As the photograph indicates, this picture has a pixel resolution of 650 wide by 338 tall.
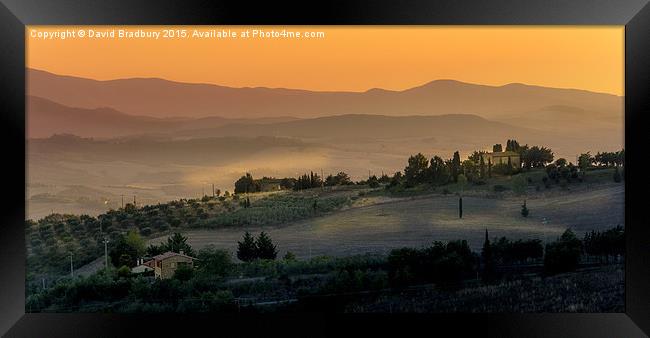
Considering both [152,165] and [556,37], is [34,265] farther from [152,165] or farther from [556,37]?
[556,37]

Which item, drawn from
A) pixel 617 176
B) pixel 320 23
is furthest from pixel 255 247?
pixel 617 176

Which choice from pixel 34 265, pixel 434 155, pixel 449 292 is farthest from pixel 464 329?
pixel 34 265

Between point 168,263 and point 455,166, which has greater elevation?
point 455,166

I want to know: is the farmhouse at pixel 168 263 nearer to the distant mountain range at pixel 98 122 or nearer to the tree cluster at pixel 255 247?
the tree cluster at pixel 255 247

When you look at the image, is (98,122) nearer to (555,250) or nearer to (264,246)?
(264,246)

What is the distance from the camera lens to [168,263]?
5582 mm

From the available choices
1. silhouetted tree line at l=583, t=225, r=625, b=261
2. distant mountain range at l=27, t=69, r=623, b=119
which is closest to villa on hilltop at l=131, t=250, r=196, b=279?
distant mountain range at l=27, t=69, r=623, b=119

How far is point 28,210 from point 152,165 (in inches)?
39.5

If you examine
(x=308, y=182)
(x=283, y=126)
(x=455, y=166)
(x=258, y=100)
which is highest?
(x=258, y=100)

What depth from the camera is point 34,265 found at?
18.1 feet

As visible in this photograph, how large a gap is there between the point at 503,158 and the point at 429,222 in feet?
2.61

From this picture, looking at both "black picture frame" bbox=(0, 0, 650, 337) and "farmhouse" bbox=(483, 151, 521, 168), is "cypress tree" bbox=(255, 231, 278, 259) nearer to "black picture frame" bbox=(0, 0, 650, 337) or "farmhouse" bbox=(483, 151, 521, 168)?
"black picture frame" bbox=(0, 0, 650, 337)

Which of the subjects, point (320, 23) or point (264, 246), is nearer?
point (320, 23)

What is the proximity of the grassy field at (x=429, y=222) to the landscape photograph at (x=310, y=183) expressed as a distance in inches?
0.5
